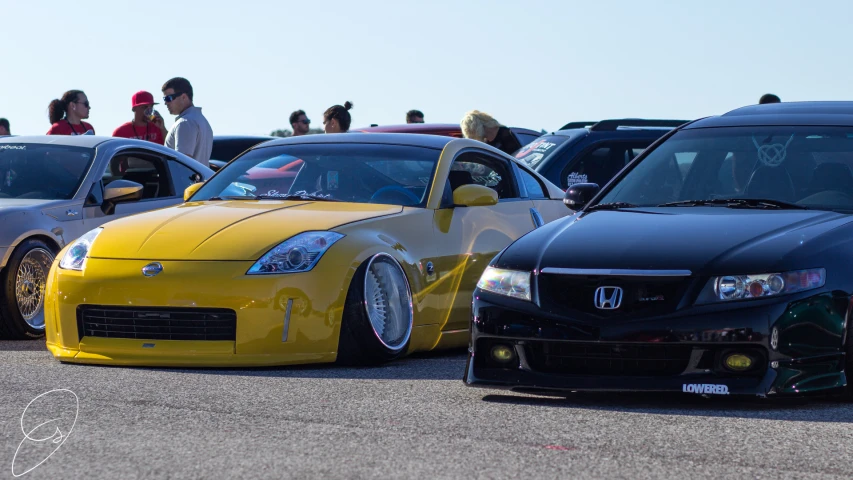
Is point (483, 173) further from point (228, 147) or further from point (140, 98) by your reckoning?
point (228, 147)

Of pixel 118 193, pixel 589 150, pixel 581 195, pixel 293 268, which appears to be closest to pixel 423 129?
pixel 589 150

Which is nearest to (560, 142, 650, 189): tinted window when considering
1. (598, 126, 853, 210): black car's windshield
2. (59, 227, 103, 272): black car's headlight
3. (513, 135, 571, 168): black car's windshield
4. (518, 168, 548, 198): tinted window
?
(513, 135, 571, 168): black car's windshield

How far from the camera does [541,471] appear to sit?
181 inches

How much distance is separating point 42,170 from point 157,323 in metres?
3.24

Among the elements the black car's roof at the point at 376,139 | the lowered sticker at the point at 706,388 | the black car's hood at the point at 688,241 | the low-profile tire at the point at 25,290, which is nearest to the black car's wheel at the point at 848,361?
the black car's hood at the point at 688,241

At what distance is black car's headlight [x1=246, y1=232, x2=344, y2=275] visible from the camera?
23.6 feet

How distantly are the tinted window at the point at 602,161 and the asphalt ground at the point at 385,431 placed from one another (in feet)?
20.9

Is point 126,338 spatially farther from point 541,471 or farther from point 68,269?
point 541,471

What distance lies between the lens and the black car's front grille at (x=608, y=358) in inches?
229

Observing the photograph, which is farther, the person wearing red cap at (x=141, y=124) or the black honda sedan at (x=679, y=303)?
the person wearing red cap at (x=141, y=124)

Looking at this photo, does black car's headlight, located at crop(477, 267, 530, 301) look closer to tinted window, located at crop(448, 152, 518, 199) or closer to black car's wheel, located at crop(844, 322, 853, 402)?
black car's wheel, located at crop(844, 322, 853, 402)

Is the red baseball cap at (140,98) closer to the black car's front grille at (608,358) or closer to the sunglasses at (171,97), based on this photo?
the sunglasses at (171,97)

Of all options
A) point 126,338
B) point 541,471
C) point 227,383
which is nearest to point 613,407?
point 541,471

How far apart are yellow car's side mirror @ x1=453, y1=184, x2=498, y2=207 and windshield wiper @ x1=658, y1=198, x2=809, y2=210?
152cm
